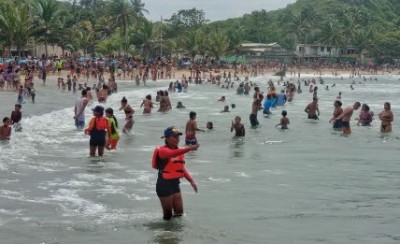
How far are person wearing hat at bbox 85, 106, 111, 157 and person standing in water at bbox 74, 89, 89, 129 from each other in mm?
4335

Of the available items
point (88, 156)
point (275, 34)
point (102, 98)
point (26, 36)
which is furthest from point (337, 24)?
point (88, 156)

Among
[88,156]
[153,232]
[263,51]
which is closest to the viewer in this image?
[153,232]

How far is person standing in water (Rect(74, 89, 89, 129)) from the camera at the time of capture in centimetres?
1900

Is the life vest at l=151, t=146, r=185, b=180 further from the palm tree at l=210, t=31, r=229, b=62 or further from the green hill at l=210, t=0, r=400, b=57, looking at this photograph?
the green hill at l=210, t=0, r=400, b=57

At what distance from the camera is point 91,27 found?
71.9 m

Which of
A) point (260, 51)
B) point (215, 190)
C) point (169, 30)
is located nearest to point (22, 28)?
point (215, 190)

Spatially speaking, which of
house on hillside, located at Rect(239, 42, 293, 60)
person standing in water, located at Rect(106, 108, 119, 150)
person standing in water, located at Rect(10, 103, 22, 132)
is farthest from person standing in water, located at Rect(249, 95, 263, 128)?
house on hillside, located at Rect(239, 42, 293, 60)

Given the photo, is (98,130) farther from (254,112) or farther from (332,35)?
(332,35)

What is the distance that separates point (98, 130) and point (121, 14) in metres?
62.2

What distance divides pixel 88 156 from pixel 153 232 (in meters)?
7.01

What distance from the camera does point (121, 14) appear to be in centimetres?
7462

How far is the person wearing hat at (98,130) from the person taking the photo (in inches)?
545

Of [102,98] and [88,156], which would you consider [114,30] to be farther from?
[88,156]

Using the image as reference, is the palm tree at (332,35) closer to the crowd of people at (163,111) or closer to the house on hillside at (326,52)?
the house on hillside at (326,52)
